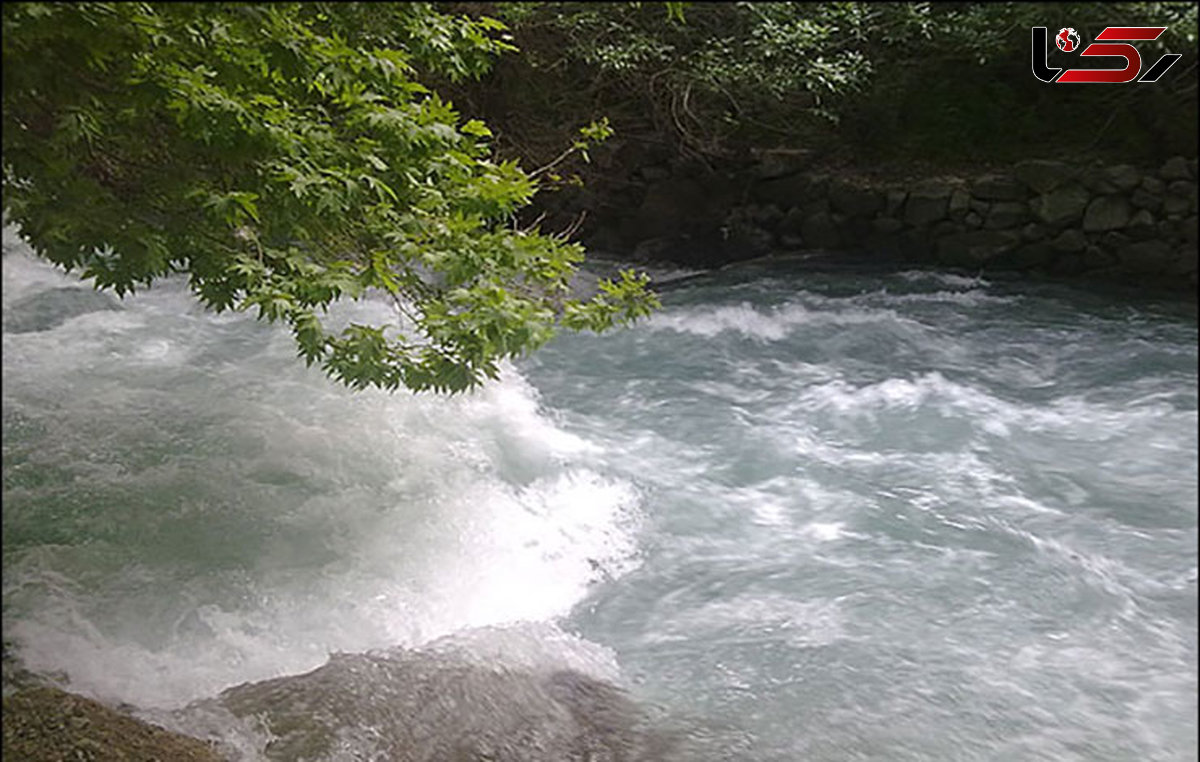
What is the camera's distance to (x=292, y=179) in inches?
83.8

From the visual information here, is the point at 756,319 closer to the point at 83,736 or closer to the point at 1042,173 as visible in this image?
the point at 1042,173

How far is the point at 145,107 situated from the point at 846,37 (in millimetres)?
3799

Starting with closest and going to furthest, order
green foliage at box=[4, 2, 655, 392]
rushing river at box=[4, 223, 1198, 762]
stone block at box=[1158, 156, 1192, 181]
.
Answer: green foliage at box=[4, 2, 655, 392] < rushing river at box=[4, 223, 1198, 762] < stone block at box=[1158, 156, 1192, 181]

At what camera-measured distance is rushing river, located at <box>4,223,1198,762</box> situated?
6.93ft

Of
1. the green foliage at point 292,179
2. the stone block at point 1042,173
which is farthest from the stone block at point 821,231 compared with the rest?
the green foliage at point 292,179

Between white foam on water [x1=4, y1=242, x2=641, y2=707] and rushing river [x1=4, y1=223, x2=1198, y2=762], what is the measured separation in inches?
0.5

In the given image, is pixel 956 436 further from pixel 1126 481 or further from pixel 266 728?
pixel 266 728

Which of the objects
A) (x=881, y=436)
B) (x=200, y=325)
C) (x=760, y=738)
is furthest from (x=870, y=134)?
(x=760, y=738)

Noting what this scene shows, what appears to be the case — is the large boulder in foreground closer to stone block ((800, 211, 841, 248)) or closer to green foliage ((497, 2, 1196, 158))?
green foliage ((497, 2, 1196, 158))

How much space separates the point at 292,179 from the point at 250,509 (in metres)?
1.53

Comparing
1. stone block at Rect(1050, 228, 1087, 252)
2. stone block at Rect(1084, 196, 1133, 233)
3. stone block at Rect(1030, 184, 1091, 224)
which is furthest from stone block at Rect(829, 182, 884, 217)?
stone block at Rect(1084, 196, 1133, 233)

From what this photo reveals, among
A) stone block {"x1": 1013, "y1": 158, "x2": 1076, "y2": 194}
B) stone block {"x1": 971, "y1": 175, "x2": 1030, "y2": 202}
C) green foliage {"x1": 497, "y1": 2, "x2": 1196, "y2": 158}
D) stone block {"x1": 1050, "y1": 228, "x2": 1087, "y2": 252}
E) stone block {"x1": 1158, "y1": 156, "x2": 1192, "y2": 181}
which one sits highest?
green foliage {"x1": 497, "y1": 2, "x2": 1196, "y2": 158}

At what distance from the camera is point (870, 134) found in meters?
6.24

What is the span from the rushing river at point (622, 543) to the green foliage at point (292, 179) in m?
0.23
